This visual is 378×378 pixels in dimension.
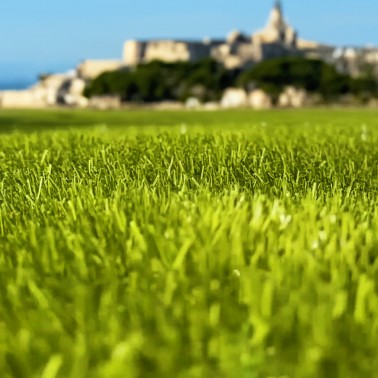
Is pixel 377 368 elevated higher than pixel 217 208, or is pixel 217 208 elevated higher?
pixel 217 208

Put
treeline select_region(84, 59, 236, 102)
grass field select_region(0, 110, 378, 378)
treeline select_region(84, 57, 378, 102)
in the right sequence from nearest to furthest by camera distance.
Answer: grass field select_region(0, 110, 378, 378), treeline select_region(84, 57, 378, 102), treeline select_region(84, 59, 236, 102)

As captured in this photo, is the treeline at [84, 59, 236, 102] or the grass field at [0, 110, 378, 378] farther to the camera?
the treeline at [84, 59, 236, 102]

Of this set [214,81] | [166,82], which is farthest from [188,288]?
[166,82]

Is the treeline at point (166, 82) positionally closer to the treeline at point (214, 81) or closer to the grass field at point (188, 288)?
the treeline at point (214, 81)

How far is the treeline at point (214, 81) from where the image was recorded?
17025cm

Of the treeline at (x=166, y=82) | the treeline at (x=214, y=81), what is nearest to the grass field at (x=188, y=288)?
the treeline at (x=214, y=81)

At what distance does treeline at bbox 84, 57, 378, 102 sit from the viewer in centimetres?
17025

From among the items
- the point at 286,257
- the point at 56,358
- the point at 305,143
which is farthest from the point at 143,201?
Answer: the point at 305,143

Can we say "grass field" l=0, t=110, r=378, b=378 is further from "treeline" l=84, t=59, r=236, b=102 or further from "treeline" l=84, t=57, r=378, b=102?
"treeline" l=84, t=59, r=236, b=102

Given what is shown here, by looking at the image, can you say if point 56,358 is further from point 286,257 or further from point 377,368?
point 286,257

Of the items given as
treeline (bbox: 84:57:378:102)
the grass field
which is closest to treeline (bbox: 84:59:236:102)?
treeline (bbox: 84:57:378:102)

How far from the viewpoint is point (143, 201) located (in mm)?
4348

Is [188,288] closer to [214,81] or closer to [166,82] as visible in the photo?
[214,81]

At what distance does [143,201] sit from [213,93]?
588 feet
